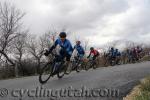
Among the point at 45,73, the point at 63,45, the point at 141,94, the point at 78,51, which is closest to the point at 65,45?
the point at 63,45

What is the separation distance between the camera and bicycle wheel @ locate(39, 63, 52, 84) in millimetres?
12655

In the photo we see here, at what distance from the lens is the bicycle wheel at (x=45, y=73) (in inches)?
498

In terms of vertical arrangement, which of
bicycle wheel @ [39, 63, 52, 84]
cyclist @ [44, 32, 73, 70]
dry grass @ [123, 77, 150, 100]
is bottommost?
dry grass @ [123, 77, 150, 100]

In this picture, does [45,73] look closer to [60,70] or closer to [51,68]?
[51,68]

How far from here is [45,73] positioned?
13.1 meters

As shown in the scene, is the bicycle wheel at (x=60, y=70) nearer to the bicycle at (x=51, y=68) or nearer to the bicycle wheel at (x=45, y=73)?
the bicycle at (x=51, y=68)

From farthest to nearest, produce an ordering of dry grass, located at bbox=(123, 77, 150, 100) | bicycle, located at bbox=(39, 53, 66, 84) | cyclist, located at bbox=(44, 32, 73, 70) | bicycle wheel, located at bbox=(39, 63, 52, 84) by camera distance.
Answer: cyclist, located at bbox=(44, 32, 73, 70) → bicycle, located at bbox=(39, 53, 66, 84) → bicycle wheel, located at bbox=(39, 63, 52, 84) → dry grass, located at bbox=(123, 77, 150, 100)

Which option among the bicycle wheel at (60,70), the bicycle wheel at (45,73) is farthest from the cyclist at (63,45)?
the bicycle wheel at (45,73)

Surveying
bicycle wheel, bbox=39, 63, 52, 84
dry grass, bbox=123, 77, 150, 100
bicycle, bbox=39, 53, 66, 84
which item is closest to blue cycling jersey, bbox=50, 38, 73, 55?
bicycle, bbox=39, 53, 66, 84

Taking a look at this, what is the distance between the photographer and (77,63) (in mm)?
21234

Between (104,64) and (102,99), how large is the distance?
2919 cm

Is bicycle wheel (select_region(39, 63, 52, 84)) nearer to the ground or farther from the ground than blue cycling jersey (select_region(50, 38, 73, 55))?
nearer to the ground

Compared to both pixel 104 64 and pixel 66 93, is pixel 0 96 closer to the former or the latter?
pixel 66 93

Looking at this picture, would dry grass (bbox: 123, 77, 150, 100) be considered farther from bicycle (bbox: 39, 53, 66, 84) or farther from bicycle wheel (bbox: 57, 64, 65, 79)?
bicycle wheel (bbox: 57, 64, 65, 79)
